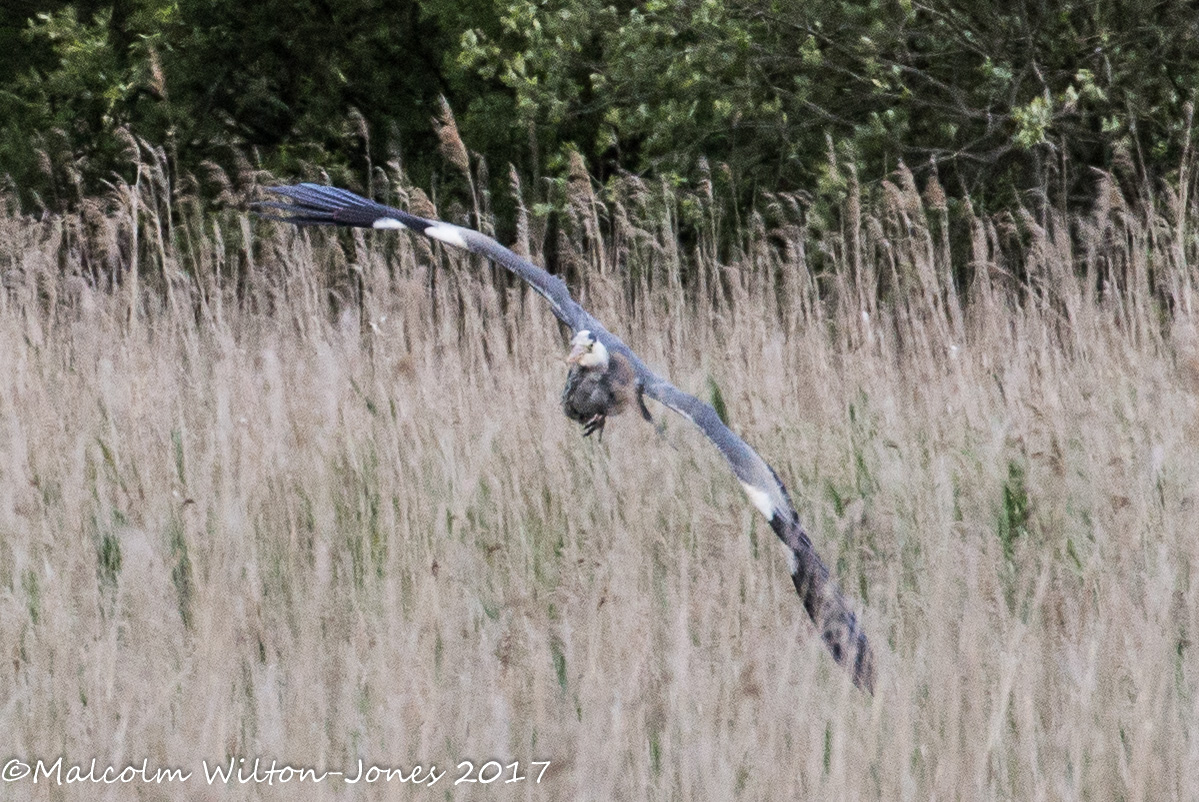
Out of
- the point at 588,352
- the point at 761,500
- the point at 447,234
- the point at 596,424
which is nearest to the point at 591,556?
the point at 761,500

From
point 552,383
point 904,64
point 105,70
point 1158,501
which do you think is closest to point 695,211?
point 904,64

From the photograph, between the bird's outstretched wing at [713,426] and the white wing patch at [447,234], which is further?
the white wing patch at [447,234]

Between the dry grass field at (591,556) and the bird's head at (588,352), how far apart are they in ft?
0.41

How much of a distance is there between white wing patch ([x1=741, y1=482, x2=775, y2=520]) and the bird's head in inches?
43.1

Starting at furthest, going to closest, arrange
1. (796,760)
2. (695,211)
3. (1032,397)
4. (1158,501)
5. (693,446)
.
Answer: (695,211), (1032,397), (693,446), (1158,501), (796,760)

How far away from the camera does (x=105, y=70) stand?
9.60 meters

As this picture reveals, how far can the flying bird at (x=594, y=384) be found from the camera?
11.4 ft

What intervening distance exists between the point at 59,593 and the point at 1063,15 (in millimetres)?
5702

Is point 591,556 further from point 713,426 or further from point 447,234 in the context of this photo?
point 447,234

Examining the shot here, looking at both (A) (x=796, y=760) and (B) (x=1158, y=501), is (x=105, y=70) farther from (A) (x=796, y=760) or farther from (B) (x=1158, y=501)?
(A) (x=796, y=760)

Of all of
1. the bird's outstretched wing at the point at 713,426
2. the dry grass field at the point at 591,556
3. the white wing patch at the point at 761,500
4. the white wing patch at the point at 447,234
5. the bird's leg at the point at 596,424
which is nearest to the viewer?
the dry grass field at the point at 591,556

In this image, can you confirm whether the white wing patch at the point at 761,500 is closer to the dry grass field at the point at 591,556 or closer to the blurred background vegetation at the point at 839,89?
the dry grass field at the point at 591,556

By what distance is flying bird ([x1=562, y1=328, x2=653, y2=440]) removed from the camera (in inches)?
137

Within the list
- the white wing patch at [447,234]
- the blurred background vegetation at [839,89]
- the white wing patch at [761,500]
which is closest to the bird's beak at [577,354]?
the white wing patch at [447,234]
